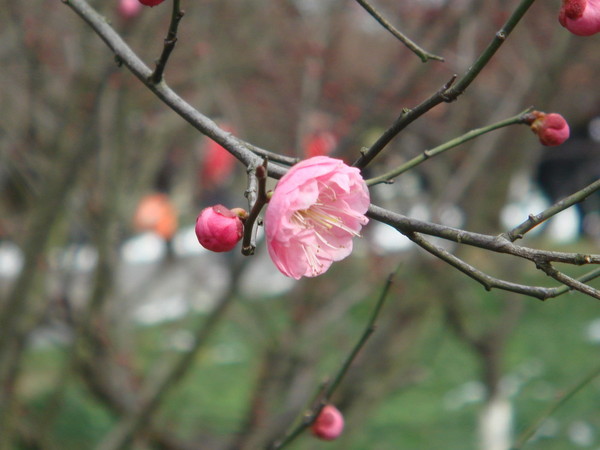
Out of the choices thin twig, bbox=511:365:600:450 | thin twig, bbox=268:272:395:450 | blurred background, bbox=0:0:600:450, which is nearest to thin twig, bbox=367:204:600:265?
thin twig, bbox=268:272:395:450

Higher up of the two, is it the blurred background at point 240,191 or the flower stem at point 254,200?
the blurred background at point 240,191

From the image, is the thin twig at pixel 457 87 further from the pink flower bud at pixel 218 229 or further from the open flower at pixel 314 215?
the pink flower bud at pixel 218 229

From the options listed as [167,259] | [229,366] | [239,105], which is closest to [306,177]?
[167,259]

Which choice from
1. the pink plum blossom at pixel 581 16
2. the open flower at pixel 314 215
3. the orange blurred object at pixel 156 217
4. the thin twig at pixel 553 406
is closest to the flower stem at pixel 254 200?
the open flower at pixel 314 215

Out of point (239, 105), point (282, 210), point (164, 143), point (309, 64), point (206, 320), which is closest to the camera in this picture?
point (282, 210)

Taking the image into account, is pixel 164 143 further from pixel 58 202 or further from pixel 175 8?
pixel 175 8

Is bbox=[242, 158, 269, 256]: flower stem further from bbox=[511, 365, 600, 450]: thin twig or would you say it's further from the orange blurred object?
the orange blurred object

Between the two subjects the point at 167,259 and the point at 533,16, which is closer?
the point at 533,16

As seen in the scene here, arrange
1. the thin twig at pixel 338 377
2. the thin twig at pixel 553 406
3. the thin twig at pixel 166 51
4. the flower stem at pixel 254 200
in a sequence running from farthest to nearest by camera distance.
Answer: the thin twig at pixel 553 406 → the thin twig at pixel 338 377 → the thin twig at pixel 166 51 → the flower stem at pixel 254 200
